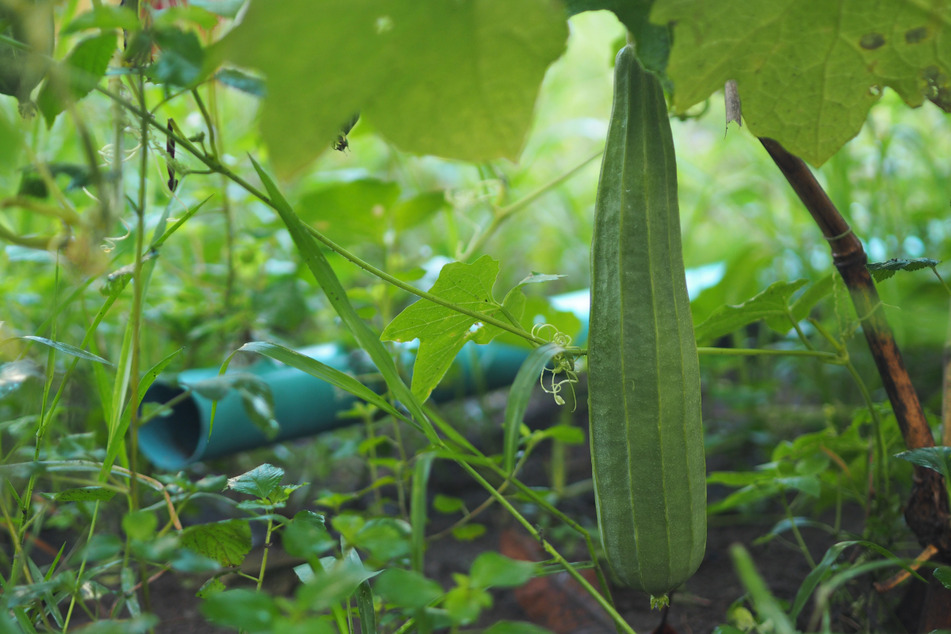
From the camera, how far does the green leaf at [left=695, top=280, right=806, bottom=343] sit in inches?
27.4

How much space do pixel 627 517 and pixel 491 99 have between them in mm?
365

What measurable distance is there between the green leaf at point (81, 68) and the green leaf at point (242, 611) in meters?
0.34

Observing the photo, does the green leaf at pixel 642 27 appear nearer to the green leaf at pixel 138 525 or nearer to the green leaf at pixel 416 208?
the green leaf at pixel 138 525

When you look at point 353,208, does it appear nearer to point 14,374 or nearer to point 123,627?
point 14,374

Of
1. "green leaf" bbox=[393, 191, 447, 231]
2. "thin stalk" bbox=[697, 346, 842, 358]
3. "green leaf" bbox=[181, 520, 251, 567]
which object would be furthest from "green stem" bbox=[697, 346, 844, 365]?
"green leaf" bbox=[393, 191, 447, 231]

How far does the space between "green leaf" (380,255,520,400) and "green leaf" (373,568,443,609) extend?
28cm

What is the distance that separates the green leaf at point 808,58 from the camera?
1.66 feet

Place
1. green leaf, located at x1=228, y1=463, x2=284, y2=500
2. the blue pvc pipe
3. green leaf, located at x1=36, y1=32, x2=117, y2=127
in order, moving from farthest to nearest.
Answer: the blue pvc pipe < green leaf, located at x1=228, y1=463, x2=284, y2=500 < green leaf, located at x1=36, y1=32, x2=117, y2=127

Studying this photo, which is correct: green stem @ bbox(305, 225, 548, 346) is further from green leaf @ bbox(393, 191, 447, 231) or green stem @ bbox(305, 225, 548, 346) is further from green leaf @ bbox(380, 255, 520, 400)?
green leaf @ bbox(393, 191, 447, 231)

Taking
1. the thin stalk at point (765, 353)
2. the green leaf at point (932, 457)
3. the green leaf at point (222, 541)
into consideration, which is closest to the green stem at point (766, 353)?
the thin stalk at point (765, 353)

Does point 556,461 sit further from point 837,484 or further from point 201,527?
point 201,527

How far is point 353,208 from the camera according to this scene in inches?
51.4

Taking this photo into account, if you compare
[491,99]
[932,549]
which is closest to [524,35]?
[491,99]

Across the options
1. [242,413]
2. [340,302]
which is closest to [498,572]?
[340,302]
